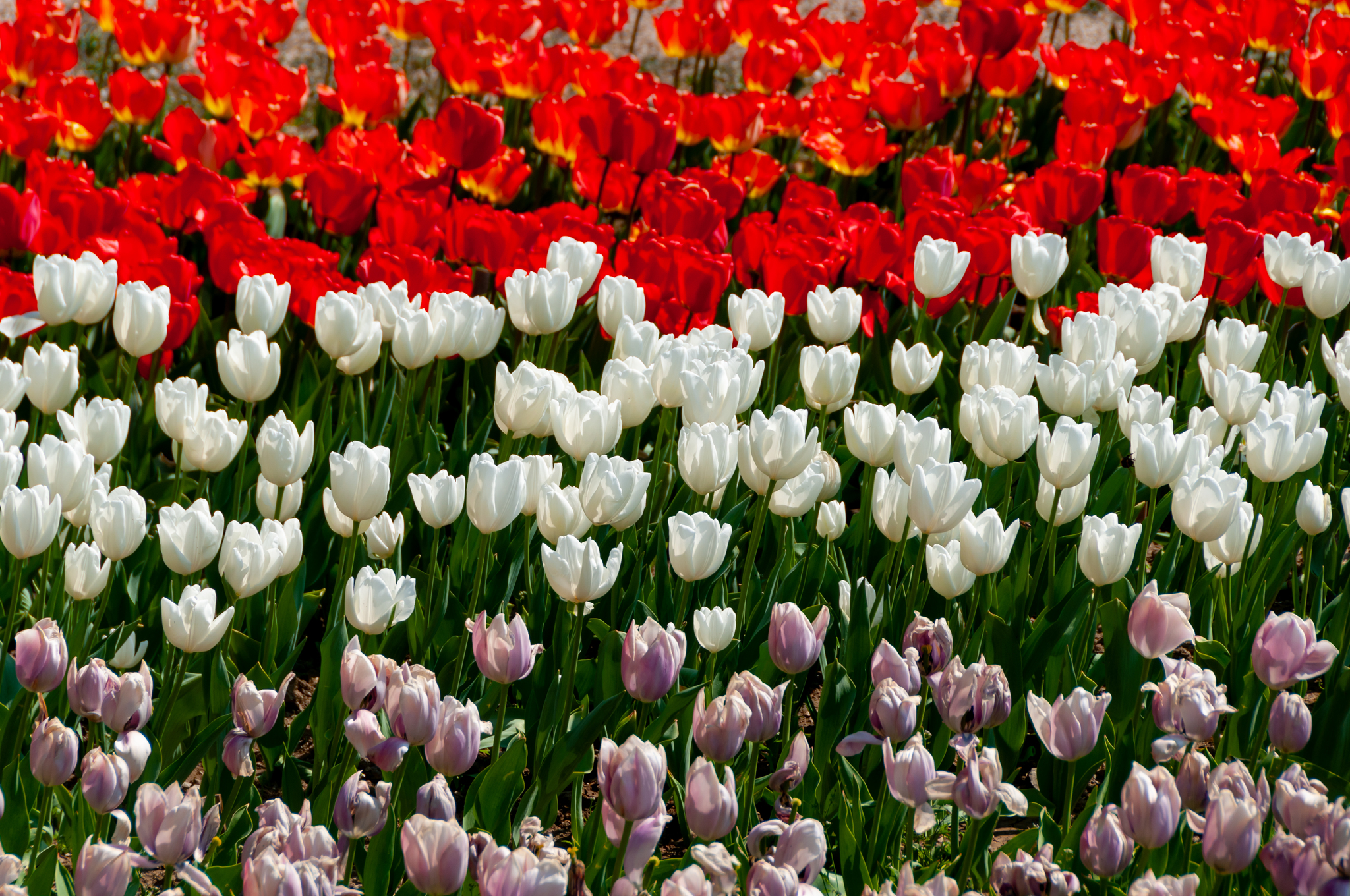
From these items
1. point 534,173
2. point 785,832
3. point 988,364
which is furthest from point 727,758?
point 534,173

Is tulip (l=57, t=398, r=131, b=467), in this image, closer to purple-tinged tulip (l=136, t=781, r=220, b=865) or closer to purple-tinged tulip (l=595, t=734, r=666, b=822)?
purple-tinged tulip (l=136, t=781, r=220, b=865)

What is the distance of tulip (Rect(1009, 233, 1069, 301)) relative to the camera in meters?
3.31

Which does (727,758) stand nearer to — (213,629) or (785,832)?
(785,832)

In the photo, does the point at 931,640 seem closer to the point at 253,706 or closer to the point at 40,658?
the point at 253,706

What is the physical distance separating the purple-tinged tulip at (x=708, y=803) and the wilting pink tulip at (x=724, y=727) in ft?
0.33

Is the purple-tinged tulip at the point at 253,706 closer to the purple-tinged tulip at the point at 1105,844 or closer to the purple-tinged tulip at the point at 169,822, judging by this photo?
the purple-tinged tulip at the point at 169,822

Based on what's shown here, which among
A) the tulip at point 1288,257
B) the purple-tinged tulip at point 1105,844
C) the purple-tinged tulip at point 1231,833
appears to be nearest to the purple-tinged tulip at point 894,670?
the purple-tinged tulip at point 1105,844

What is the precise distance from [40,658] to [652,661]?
78cm

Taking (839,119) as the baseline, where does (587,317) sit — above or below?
below

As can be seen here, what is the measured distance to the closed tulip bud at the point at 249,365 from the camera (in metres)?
2.68

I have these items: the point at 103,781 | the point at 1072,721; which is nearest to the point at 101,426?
the point at 103,781

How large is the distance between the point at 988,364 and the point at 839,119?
2343 millimetres

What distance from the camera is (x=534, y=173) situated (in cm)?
517

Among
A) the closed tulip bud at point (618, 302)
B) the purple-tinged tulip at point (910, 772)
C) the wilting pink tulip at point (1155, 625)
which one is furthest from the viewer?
the closed tulip bud at point (618, 302)
